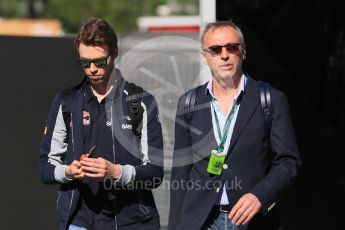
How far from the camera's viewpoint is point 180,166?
4148 mm

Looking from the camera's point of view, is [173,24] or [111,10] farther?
[111,10]

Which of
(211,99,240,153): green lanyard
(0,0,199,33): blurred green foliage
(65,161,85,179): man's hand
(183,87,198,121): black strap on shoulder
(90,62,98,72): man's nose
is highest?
(90,62,98,72): man's nose

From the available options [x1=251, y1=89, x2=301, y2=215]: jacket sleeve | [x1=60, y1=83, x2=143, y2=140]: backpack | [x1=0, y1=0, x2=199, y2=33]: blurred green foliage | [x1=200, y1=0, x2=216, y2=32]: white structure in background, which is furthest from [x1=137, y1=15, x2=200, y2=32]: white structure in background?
[x1=0, y1=0, x2=199, y2=33]: blurred green foliage

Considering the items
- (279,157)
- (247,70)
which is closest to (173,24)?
(247,70)

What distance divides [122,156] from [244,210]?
763 millimetres

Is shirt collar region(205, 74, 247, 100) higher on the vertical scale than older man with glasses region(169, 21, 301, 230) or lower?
higher

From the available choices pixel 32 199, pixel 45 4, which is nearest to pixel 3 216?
pixel 32 199

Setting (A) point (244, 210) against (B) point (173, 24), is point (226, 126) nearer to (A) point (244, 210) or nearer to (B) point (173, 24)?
(A) point (244, 210)

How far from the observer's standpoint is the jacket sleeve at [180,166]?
4125 millimetres

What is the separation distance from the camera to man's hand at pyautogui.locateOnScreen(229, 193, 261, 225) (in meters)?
3.80

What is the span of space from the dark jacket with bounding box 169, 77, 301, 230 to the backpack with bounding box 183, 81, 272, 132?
0.06ft

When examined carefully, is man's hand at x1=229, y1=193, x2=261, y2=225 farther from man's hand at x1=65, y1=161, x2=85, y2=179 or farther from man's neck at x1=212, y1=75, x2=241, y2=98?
man's hand at x1=65, y1=161, x2=85, y2=179

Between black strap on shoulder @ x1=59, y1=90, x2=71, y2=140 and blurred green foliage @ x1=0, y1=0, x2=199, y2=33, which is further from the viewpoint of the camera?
blurred green foliage @ x1=0, y1=0, x2=199, y2=33

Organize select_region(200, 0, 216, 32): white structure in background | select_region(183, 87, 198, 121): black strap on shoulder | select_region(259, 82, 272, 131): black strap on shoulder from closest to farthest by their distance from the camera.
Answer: select_region(259, 82, 272, 131): black strap on shoulder < select_region(183, 87, 198, 121): black strap on shoulder < select_region(200, 0, 216, 32): white structure in background
